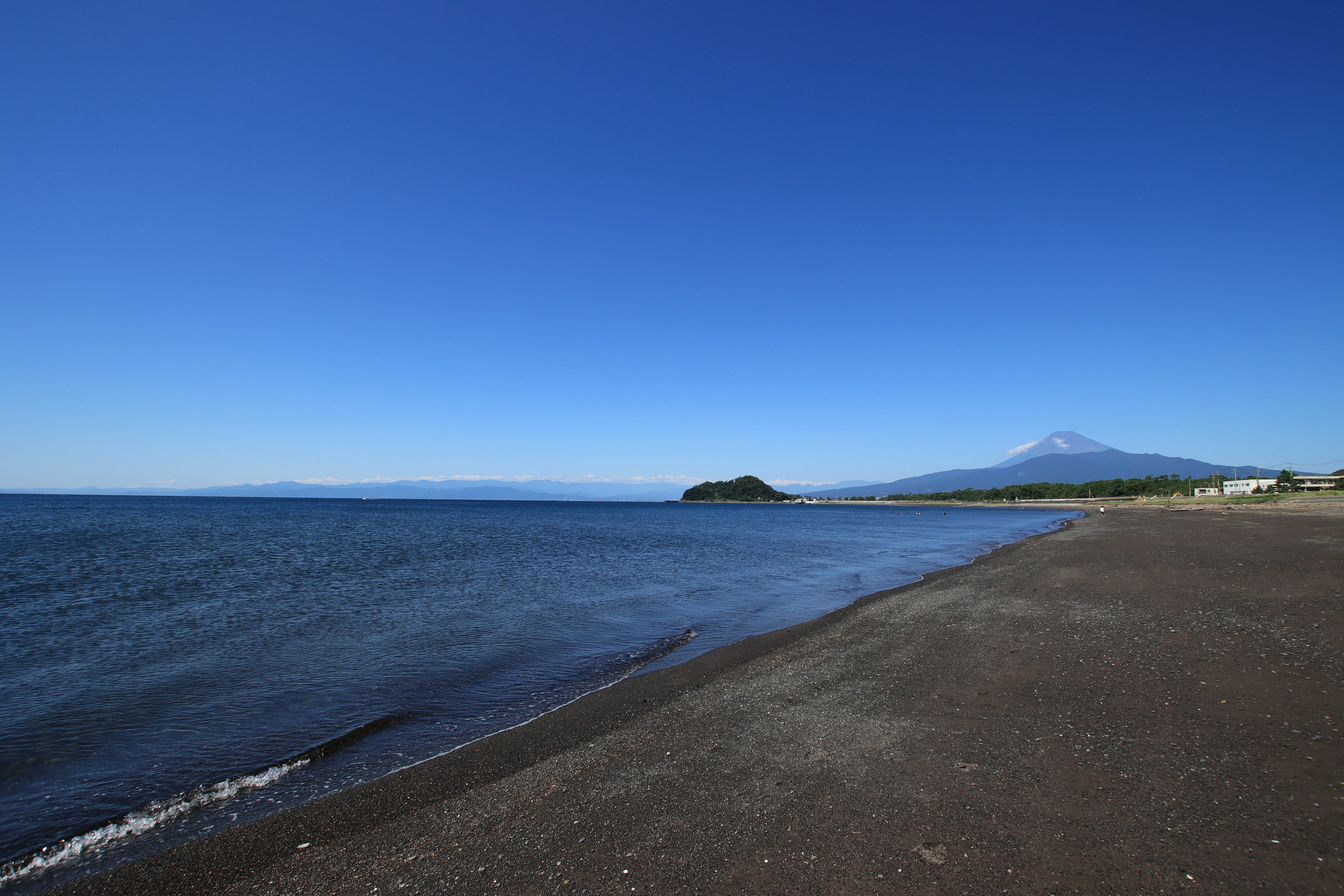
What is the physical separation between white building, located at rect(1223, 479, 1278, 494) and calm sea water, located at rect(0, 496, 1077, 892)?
5486 inches

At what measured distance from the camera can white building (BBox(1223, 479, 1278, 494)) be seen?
124m

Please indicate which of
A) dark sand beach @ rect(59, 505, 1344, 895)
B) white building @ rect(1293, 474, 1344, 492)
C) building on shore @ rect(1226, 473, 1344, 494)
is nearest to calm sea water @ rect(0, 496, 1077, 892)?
dark sand beach @ rect(59, 505, 1344, 895)

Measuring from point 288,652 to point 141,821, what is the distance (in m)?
7.85

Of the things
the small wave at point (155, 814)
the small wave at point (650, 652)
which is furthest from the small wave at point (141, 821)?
the small wave at point (650, 652)

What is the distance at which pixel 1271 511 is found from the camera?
193 feet

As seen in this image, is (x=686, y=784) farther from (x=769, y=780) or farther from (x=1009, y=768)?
(x=1009, y=768)

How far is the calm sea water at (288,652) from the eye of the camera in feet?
24.3

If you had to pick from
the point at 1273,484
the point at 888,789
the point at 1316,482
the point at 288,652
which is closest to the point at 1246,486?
the point at 1273,484

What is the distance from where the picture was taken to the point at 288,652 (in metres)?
13.8

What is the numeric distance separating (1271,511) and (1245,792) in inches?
3094

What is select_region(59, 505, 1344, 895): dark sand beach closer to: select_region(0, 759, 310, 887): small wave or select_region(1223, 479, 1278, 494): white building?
select_region(0, 759, 310, 887): small wave

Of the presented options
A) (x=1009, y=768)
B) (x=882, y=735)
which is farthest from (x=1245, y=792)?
(x=882, y=735)

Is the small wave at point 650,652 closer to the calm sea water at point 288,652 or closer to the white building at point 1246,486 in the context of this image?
the calm sea water at point 288,652

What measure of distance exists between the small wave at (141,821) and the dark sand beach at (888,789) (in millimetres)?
799
